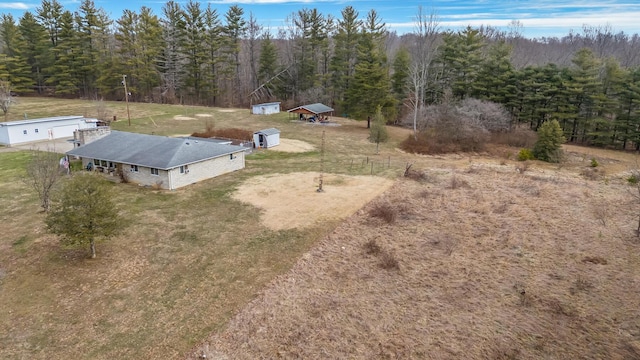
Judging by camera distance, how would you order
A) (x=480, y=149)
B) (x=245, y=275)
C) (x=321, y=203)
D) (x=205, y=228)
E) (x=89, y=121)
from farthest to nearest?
(x=89, y=121)
(x=480, y=149)
(x=321, y=203)
(x=205, y=228)
(x=245, y=275)

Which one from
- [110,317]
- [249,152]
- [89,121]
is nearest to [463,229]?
[110,317]

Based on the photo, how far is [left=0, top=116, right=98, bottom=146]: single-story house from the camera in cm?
3575

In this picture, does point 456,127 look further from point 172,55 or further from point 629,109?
point 172,55

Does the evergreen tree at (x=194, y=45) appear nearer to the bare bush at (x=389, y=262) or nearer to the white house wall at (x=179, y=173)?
the white house wall at (x=179, y=173)

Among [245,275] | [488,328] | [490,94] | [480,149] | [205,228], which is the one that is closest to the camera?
[488,328]

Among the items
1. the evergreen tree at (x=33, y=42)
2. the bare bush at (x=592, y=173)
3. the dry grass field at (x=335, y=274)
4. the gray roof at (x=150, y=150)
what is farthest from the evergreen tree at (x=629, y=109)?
the evergreen tree at (x=33, y=42)

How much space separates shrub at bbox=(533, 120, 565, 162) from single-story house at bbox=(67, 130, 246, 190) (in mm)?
24764

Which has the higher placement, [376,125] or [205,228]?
[376,125]

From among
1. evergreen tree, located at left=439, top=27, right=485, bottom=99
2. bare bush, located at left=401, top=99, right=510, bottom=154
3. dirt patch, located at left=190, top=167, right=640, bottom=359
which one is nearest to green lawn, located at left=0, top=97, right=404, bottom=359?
dirt patch, located at left=190, top=167, right=640, bottom=359

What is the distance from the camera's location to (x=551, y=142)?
34.0 metres

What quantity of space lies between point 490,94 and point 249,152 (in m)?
28.8

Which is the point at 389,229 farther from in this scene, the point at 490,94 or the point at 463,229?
the point at 490,94

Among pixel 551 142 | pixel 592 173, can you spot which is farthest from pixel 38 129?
pixel 592 173

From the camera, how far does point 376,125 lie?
35562mm
